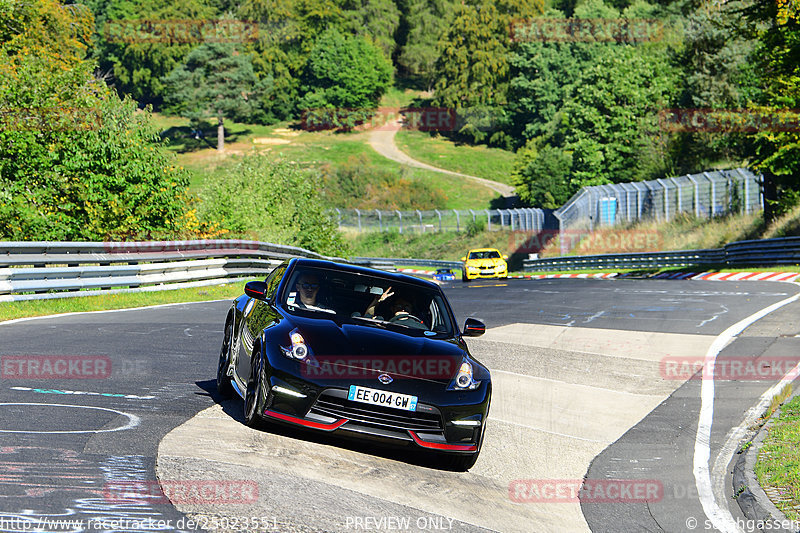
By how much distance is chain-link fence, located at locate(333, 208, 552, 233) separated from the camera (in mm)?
60656

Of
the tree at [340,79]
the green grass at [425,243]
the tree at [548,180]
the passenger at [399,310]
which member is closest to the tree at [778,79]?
the passenger at [399,310]

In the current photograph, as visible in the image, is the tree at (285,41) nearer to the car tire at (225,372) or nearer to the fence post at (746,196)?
the fence post at (746,196)

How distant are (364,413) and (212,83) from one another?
109m

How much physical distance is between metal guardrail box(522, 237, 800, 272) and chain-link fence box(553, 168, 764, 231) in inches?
196

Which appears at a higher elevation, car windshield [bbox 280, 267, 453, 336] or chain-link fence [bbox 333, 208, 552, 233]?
car windshield [bbox 280, 267, 453, 336]

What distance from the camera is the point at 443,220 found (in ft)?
223

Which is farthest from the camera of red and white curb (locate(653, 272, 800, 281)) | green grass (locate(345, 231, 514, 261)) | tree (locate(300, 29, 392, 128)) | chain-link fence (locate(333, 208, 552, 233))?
tree (locate(300, 29, 392, 128))

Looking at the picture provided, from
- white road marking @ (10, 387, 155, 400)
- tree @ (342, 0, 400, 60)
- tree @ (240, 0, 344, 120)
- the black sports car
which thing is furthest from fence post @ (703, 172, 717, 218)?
tree @ (342, 0, 400, 60)

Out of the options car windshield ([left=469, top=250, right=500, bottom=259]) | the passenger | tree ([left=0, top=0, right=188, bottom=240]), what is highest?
the passenger

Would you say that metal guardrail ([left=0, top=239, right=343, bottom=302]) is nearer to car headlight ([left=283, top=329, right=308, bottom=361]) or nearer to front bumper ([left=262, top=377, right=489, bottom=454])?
car headlight ([left=283, top=329, right=308, bottom=361])

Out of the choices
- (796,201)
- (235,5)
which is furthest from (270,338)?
(235,5)

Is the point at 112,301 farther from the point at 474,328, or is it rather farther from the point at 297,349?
the point at 297,349

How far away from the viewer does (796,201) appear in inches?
1502

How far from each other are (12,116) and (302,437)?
20.0 m
